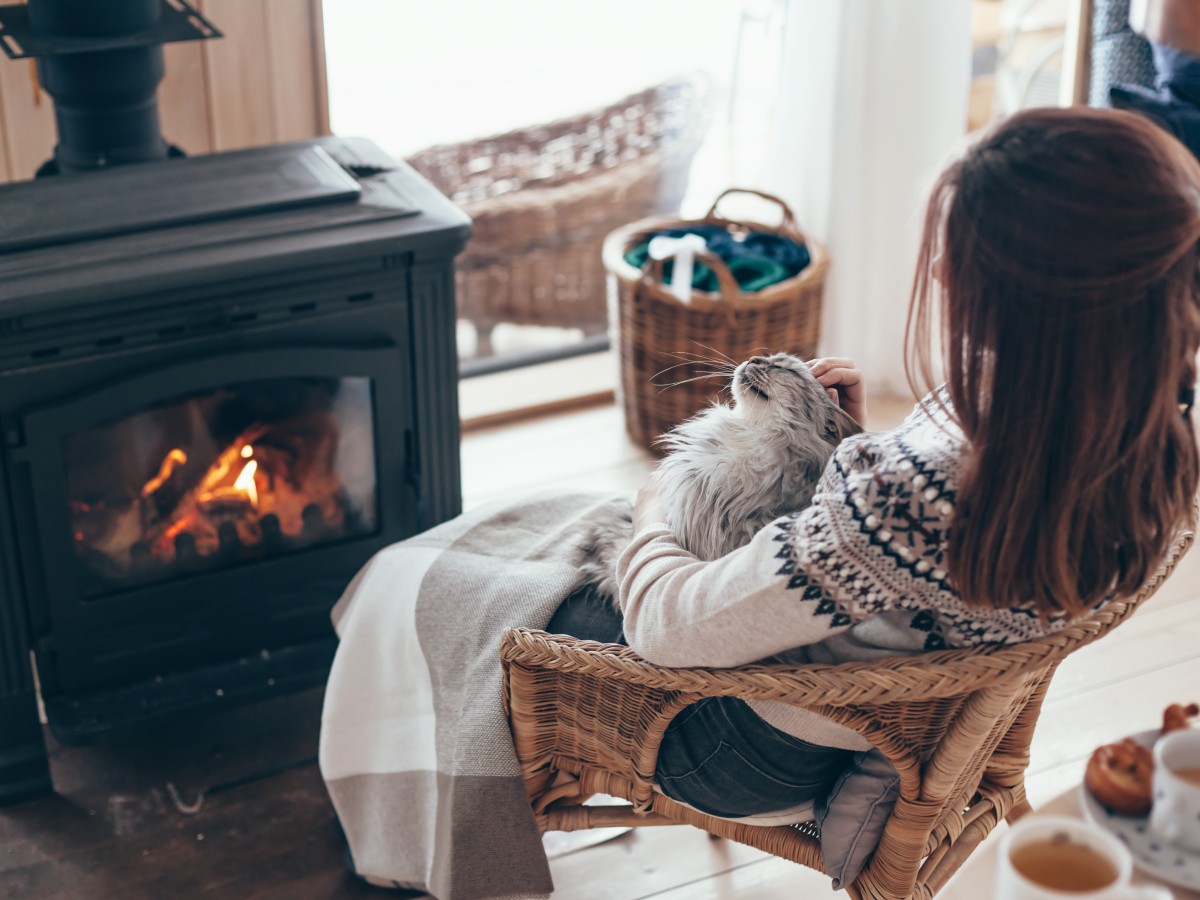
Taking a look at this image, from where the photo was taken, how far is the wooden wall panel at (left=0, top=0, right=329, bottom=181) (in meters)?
2.08

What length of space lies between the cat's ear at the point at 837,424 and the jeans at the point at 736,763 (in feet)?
0.87

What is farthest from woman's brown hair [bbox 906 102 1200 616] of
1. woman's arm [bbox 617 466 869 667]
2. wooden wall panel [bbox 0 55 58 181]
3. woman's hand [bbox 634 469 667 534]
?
wooden wall panel [bbox 0 55 58 181]

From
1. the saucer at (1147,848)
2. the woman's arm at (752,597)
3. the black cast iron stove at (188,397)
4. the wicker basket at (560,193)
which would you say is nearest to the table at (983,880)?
the saucer at (1147,848)

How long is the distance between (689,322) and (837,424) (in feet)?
3.82

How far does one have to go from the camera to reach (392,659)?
1.52 metres

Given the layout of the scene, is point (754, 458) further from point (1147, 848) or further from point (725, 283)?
point (725, 283)

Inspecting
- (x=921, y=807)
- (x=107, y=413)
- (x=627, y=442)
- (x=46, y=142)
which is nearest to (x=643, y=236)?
(x=627, y=442)

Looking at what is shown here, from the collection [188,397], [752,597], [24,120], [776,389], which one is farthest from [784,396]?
[24,120]

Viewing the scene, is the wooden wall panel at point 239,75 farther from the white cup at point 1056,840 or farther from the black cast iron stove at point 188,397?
the white cup at point 1056,840

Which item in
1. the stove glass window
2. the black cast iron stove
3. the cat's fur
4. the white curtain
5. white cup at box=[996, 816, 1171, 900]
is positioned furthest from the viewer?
the white curtain

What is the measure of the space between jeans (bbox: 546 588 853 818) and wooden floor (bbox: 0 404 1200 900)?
43 cm

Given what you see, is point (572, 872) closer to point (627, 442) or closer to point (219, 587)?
point (219, 587)

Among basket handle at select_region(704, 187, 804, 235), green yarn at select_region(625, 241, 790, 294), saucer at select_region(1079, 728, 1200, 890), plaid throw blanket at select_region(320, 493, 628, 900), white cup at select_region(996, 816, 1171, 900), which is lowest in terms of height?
plaid throw blanket at select_region(320, 493, 628, 900)

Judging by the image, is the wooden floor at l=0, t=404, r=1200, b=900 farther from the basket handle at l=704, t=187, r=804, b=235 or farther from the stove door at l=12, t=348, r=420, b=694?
the basket handle at l=704, t=187, r=804, b=235
